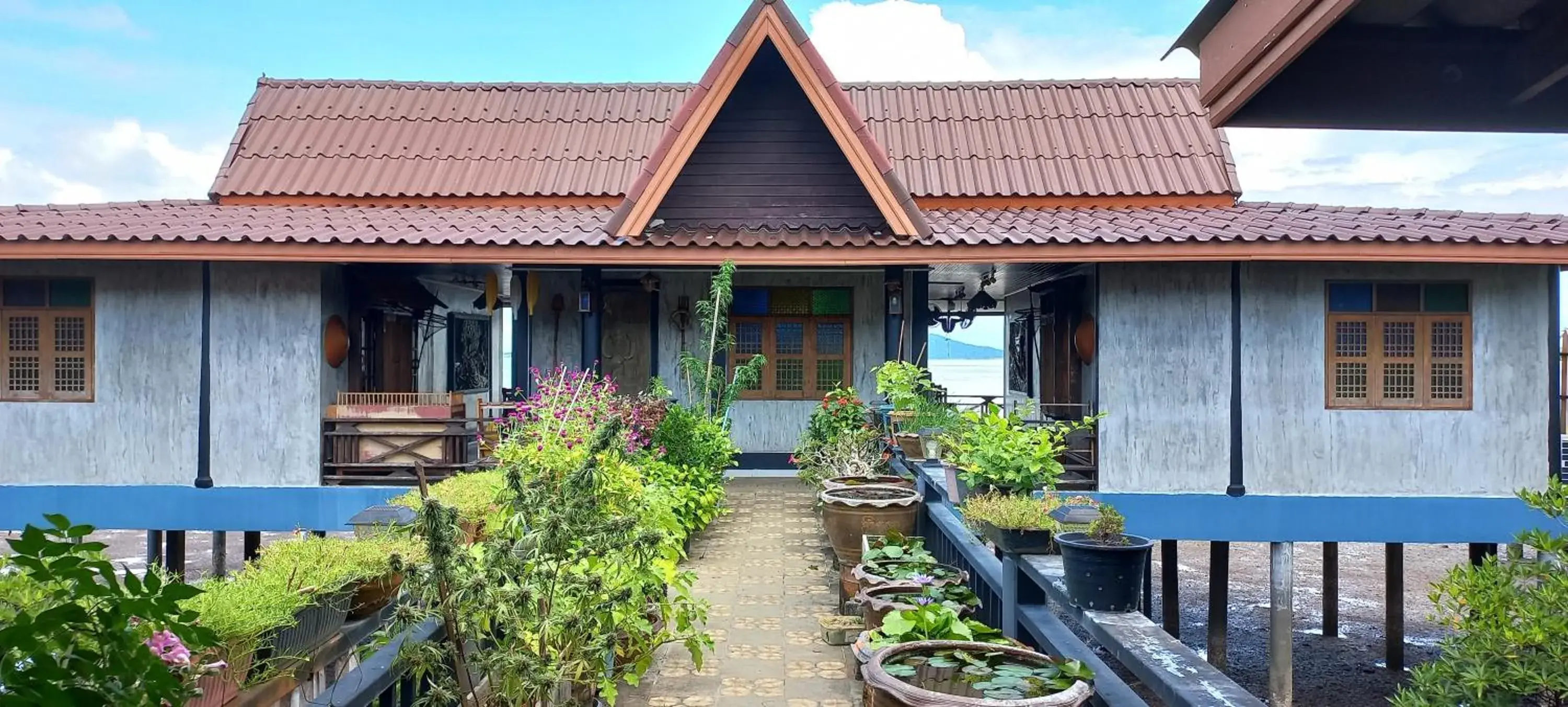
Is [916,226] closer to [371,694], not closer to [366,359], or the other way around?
[366,359]

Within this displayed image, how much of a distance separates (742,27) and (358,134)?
22.4ft

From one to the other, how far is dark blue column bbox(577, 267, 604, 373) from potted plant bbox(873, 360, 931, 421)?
327 cm

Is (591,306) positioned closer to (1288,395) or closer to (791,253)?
(791,253)

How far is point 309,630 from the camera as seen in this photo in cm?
271

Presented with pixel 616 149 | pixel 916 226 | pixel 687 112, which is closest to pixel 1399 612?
pixel 916 226

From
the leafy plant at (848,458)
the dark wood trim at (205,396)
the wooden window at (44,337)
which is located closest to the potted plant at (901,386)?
the leafy plant at (848,458)

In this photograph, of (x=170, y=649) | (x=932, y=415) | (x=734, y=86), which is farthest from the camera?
(x=734, y=86)

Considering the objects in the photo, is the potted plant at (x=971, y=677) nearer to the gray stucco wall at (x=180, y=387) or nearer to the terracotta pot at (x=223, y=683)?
the terracotta pot at (x=223, y=683)

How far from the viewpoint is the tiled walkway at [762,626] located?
16.9ft

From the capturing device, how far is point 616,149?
14.6 m

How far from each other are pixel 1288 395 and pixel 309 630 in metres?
9.81

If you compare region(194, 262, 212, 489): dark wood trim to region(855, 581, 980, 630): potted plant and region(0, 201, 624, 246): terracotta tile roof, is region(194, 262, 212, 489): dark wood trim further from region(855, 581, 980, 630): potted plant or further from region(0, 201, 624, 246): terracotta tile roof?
region(855, 581, 980, 630): potted plant

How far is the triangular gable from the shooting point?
10.5 m

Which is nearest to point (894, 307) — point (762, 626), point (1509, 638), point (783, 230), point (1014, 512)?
point (783, 230)
